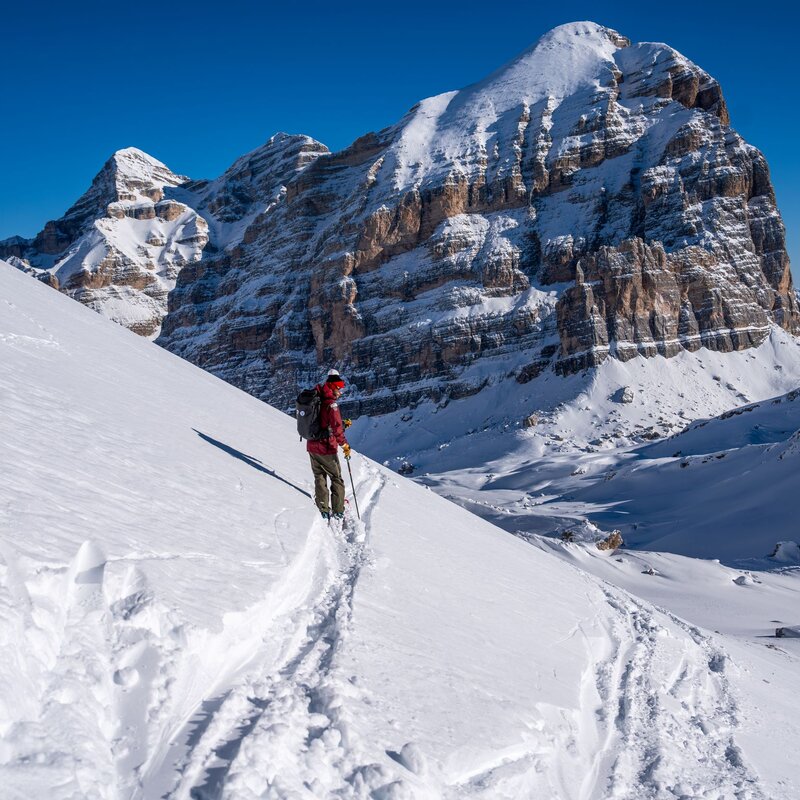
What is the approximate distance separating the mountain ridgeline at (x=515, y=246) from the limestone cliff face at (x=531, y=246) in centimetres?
31

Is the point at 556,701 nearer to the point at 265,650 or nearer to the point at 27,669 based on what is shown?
the point at 265,650

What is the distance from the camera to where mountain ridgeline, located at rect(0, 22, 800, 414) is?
8794cm

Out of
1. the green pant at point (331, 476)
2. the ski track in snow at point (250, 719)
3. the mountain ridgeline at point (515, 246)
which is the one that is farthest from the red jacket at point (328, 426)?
the mountain ridgeline at point (515, 246)

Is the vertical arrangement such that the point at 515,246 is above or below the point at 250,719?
above

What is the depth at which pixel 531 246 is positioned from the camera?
341ft

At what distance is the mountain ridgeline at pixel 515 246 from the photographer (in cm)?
8794

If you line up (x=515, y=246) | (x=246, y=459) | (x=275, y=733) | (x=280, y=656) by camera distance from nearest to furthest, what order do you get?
1. (x=275, y=733)
2. (x=280, y=656)
3. (x=246, y=459)
4. (x=515, y=246)

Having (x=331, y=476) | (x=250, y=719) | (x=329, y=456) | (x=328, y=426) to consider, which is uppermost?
(x=328, y=426)

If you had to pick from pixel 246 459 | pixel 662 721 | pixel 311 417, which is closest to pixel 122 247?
pixel 246 459

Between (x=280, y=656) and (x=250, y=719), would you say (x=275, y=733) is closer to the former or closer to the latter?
(x=250, y=719)

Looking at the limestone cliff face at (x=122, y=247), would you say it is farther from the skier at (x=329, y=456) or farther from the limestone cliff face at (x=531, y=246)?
the skier at (x=329, y=456)

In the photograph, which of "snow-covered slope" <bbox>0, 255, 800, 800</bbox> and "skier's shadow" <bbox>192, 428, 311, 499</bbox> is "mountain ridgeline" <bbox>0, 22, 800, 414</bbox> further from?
"snow-covered slope" <bbox>0, 255, 800, 800</bbox>

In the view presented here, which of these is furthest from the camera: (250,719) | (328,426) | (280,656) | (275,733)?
(328,426)

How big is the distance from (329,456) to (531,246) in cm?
10034
